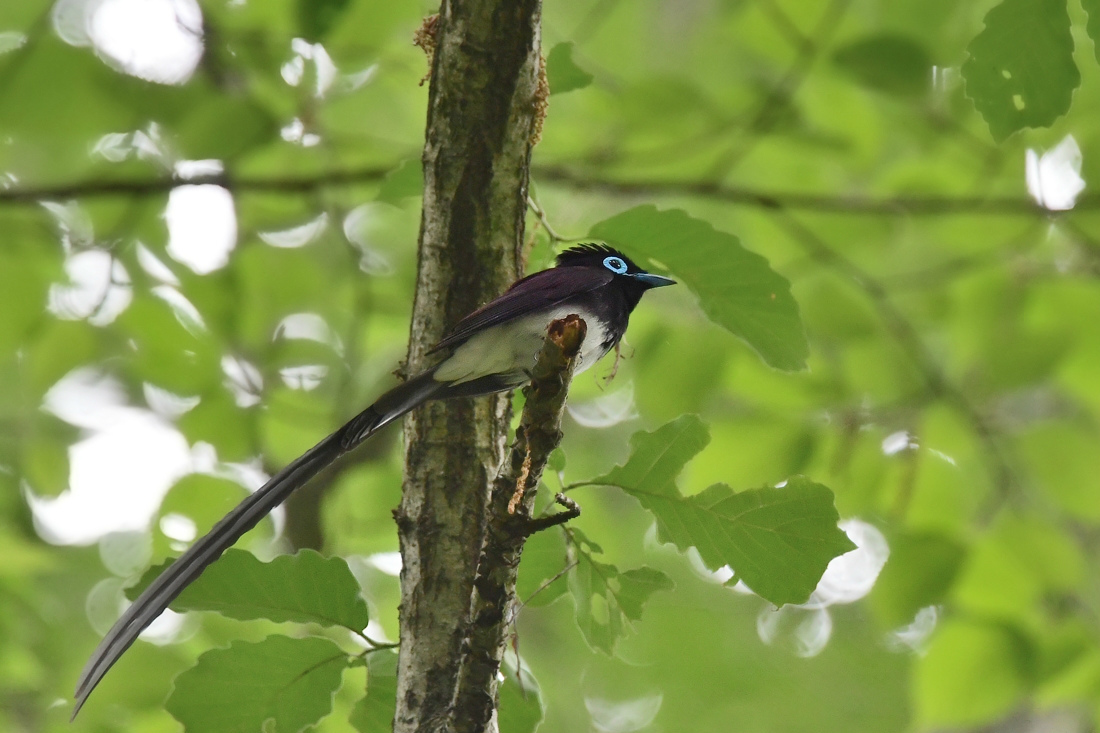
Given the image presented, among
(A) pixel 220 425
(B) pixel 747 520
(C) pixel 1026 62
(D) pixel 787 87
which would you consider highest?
(D) pixel 787 87

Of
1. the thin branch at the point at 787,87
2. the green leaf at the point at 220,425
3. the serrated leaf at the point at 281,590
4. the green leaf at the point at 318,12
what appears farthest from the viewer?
the green leaf at the point at 220,425

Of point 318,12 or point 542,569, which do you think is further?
point 318,12

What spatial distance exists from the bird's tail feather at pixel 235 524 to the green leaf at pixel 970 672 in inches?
87.7

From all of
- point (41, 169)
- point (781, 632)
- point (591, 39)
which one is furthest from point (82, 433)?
point (781, 632)

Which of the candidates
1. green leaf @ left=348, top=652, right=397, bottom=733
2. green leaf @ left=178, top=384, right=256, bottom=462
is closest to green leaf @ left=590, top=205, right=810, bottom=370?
green leaf @ left=348, top=652, right=397, bottom=733

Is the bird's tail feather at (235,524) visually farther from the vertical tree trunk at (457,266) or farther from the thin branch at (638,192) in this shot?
the thin branch at (638,192)

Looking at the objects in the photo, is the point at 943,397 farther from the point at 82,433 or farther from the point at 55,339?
the point at 82,433

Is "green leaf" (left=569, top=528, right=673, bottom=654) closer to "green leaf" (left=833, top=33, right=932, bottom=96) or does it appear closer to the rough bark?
the rough bark

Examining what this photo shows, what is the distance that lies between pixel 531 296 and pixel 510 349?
0.15 metres

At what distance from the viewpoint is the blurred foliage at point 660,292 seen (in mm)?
3402

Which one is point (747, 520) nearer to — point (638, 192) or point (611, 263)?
point (611, 263)

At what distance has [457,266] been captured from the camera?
6.67ft

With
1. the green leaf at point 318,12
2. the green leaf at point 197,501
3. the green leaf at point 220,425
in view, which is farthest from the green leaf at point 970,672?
A: the green leaf at point 318,12

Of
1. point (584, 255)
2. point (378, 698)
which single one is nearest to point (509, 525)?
point (378, 698)
